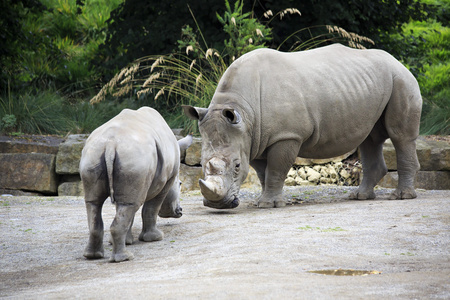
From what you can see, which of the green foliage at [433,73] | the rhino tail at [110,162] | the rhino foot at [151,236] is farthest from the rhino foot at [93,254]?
the green foliage at [433,73]

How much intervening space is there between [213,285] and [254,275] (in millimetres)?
321

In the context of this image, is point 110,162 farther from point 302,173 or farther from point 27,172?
point 302,173

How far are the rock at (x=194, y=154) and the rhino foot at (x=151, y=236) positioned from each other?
14.2 ft

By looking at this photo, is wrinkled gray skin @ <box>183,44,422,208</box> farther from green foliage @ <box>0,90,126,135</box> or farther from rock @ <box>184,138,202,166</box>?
green foliage @ <box>0,90,126,135</box>

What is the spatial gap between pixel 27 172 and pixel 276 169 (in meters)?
4.17

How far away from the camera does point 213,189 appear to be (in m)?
6.44

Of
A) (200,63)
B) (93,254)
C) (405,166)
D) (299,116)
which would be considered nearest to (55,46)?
(200,63)

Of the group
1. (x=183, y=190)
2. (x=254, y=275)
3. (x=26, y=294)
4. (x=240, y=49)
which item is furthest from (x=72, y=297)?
(x=240, y=49)

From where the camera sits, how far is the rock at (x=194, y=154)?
9.60 meters

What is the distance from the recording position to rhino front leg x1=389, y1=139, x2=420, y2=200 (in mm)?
7633

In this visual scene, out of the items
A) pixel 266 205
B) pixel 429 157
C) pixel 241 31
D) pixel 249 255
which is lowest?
pixel 429 157

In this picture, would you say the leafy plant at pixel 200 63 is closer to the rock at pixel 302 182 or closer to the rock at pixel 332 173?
the rock at pixel 302 182

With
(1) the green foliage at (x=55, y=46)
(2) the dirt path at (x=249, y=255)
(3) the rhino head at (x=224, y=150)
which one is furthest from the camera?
(1) the green foliage at (x=55, y=46)

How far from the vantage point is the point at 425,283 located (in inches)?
132
